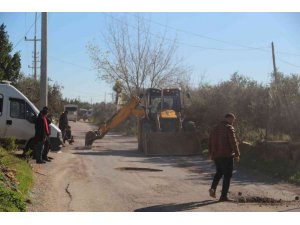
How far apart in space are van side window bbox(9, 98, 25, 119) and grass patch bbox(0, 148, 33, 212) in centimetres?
396

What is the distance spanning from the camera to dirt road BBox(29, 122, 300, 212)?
8789 millimetres

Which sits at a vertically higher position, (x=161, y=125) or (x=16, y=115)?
(x=16, y=115)

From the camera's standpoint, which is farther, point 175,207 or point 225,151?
point 225,151

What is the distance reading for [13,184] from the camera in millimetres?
9102

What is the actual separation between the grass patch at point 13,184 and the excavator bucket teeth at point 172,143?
7406mm

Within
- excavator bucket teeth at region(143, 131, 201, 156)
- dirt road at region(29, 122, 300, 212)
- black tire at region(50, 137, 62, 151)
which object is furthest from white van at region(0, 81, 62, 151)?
excavator bucket teeth at region(143, 131, 201, 156)

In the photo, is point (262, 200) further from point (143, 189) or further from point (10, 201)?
point (10, 201)

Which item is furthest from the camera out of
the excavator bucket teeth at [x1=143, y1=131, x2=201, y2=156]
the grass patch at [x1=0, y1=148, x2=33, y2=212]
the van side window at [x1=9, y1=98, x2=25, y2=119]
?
the excavator bucket teeth at [x1=143, y1=131, x2=201, y2=156]

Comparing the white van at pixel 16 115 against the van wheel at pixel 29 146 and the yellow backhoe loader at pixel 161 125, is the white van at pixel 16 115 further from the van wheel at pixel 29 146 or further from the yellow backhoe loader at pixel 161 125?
the yellow backhoe loader at pixel 161 125

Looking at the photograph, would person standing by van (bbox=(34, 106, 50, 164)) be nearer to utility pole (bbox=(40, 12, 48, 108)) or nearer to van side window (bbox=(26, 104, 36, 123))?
van side window (bbox=(26, 104, 36, 123))

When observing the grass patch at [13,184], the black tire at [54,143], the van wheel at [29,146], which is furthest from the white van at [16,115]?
the grass patch at [13,184]

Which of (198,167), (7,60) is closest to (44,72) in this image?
(7,60)

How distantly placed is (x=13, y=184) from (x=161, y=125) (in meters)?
12.6

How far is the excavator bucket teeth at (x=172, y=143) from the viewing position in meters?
19.6
